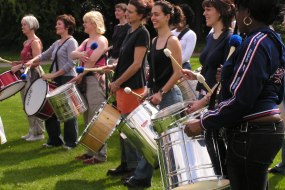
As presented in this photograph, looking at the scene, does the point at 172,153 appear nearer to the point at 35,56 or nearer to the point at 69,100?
the point at 69,100

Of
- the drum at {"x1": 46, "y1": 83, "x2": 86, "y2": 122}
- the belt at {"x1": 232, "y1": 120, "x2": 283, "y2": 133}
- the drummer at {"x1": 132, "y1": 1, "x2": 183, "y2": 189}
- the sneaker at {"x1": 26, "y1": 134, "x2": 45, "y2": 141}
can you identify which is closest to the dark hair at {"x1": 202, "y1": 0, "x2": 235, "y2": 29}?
the drummer at {"x1": 132, "y1": 1, "x2": 183, "y2": 189}

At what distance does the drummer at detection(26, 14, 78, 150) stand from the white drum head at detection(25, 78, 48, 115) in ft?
0.40

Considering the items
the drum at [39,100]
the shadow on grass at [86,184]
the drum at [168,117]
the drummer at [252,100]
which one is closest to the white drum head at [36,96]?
the drum at [39,100]

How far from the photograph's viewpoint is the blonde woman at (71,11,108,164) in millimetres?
6781

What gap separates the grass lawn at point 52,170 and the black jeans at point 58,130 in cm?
14

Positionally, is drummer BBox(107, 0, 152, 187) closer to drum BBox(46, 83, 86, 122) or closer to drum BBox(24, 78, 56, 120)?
drum BBox(46, 83, 86, 122)

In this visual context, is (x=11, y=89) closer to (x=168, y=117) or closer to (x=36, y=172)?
(x=36, y=172)

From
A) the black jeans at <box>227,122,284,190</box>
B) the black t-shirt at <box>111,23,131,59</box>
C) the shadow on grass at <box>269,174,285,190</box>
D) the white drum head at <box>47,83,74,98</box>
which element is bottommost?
the shadow on grass at <box>269,174,285,190</box>

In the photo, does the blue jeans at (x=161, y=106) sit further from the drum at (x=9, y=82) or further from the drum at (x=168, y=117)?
the drum at (x=9, y=82)

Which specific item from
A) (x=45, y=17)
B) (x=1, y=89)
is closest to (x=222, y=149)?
(x=1, y=89)

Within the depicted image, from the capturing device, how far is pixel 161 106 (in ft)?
17.5

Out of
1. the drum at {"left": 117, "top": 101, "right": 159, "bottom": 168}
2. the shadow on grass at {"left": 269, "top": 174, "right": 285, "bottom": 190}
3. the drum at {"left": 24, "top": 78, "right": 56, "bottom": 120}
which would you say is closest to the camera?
the drum at {"left": 117, "top": 101, "right": 159, "bottom": 168}

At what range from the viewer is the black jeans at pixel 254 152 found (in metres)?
3.07

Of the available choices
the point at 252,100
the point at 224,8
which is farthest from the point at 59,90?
the point at 252,100
